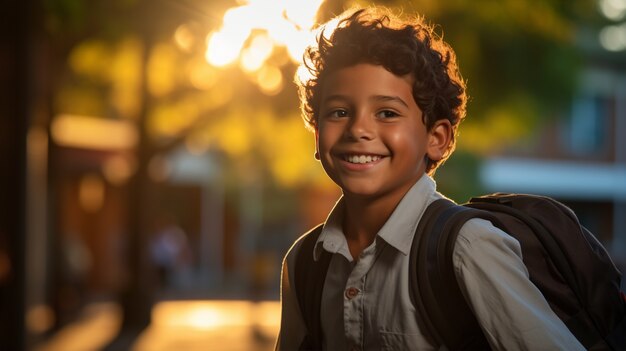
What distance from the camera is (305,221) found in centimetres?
3731

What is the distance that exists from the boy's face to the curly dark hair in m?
0.03

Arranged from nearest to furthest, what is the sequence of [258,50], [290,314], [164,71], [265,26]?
[290,314] < [265,26] < [258,50] < [164,71]

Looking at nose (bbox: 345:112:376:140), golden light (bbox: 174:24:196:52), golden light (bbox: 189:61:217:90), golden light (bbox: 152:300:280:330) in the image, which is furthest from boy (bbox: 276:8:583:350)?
golden light (bbox: 189:61:217:90)

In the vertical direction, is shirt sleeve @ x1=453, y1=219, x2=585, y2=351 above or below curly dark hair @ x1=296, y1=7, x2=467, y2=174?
below

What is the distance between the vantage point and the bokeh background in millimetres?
8883

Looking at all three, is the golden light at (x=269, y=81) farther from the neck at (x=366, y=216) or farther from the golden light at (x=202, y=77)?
the neck at (x=366, y=216)

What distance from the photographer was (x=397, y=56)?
2.53m

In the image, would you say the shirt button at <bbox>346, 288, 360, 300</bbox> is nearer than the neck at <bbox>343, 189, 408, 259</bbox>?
Yes

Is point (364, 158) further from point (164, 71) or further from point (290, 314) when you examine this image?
point (164, 71)

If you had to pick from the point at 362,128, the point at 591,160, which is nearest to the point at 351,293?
the point at 362,128

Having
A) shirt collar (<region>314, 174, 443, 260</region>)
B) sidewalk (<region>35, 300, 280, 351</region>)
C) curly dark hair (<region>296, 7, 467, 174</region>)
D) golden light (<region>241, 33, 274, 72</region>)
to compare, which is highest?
golden light (<region>241, 33, 274, 72</region>)

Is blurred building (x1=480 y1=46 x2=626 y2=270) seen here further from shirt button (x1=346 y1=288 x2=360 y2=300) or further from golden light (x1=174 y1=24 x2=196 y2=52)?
shirt button (x1=346 y1=288 x2=360 y2=300)

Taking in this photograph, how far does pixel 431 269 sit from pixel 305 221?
3504cm

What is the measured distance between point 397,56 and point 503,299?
665 millimetres
